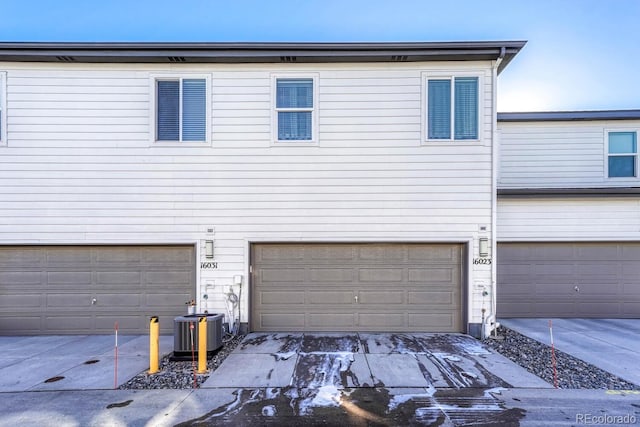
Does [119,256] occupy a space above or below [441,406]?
above

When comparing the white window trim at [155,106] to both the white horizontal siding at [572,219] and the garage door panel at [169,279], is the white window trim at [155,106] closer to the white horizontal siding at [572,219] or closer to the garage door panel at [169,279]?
the garage door panel at [169,279]

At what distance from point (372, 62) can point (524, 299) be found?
7.31 m

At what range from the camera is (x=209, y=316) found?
582 centimetres

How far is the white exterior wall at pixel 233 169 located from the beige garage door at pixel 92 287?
14.8 inches

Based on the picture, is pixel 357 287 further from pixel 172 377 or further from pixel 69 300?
pixel 69 300

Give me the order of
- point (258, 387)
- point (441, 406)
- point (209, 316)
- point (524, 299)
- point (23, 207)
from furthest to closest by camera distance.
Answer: point (524, 299) → point (23, 207) → point (209, 316) → point (258, 387) → point (441, 406)

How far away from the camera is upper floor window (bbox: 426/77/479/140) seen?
22.8 ft

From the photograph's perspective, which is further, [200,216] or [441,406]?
[200,216]

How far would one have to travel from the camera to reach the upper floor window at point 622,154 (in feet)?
29.5

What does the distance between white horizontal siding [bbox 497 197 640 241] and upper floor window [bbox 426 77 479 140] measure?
253cm

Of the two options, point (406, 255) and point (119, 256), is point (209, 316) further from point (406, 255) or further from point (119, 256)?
point (406, 255)

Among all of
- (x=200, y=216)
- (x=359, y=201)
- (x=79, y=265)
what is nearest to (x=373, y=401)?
(x=359, y=201)

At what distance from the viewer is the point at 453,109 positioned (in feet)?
22.9

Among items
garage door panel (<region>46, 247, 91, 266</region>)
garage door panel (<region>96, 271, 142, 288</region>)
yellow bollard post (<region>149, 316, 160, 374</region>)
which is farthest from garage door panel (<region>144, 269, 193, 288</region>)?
yellow bollard post (<region>149, 316, 160, 374</region>)
